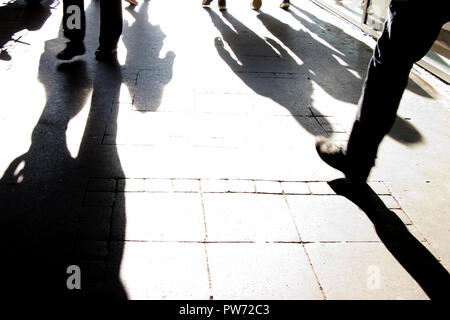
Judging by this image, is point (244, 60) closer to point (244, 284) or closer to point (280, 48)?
point (280, 48)

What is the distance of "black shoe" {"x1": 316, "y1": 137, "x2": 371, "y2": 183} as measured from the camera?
10.1 feet

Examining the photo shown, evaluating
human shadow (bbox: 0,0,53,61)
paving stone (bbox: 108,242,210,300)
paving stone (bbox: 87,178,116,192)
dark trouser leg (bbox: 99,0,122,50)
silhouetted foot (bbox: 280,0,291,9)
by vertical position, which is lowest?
silhouetted foot (bbox: 280,0,291,9)

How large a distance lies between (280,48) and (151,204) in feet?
13.7

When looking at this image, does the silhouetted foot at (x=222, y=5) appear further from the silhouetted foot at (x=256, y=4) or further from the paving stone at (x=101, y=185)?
the paving stone at (x=101, y=185)

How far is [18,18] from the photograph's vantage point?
6652 mm

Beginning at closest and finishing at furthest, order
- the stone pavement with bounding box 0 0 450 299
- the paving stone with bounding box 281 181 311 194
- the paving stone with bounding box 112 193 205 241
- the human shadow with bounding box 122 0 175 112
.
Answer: the stone pavement with bounding box 0 0 450 299, the paving stone with bounding box 112 193 205 241, the paving stone with bounding box 281 181 311 194, the human shadow with bounding box 122 0 175 112

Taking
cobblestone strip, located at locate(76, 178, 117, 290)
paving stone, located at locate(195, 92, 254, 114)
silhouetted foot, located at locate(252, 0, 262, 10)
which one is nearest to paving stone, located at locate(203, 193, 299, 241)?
cobblestone strip, located at locate(76, 178, 117, 290)

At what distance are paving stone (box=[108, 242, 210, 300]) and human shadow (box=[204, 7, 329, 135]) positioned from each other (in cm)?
204

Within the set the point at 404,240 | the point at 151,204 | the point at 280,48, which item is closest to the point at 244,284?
the point at 151,204

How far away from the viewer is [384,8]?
7.40 meters

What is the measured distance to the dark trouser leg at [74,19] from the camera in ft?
16.1

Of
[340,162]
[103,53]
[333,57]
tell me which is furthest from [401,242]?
[103,53]

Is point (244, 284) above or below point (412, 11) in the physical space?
below

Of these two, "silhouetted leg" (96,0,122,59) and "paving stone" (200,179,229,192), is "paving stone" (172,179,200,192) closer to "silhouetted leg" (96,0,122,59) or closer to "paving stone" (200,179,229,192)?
"paving stone" (200,179,229,192)
